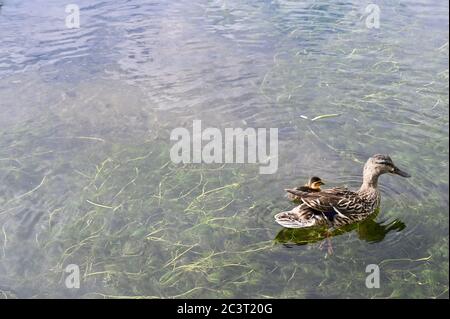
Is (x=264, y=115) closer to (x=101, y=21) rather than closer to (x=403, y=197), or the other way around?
(x=403, y=197)

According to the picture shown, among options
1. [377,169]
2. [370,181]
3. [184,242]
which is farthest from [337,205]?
[184,242]

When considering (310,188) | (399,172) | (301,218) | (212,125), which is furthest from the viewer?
(212,125)

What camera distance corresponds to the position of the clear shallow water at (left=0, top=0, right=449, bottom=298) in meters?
5.59

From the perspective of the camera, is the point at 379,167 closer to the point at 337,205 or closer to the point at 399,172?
the point at 399,172

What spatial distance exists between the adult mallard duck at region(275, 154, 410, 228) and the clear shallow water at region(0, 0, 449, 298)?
158 millimetres

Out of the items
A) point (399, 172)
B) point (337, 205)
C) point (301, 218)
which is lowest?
point (301, 218)

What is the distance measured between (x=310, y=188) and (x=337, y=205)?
1.25ft

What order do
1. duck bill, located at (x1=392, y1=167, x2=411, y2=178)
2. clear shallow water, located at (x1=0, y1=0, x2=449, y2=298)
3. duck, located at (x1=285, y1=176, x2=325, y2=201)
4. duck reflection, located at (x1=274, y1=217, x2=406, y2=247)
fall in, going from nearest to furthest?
clear shallow water, located at (x1=0, y1=0, x2=449, y2=298), duck reflection, located at (x1=274, y1=217, x2=406, y2=247), duck, located at (x1=285, y1=176, x2=325, y2=201), duck bill, located at (x1=392, y1=167, x2=411, y2=178)

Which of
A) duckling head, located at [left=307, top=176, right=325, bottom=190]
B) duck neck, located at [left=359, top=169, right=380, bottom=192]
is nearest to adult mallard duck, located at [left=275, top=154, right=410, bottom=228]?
duck neck, located at [left=359, top=169, right=380, bottom=192]

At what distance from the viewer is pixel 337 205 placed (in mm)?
5941

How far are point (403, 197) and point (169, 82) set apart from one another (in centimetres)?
460

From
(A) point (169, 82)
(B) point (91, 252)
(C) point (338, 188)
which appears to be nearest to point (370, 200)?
(C) point (338, 188)

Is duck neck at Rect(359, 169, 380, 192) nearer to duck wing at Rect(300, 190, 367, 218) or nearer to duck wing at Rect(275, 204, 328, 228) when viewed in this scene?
duck wing at Rect(300, 190, 367, 218)

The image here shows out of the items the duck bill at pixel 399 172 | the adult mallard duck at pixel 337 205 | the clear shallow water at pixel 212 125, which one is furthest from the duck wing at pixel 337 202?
the duck bill at pixel 399 172
